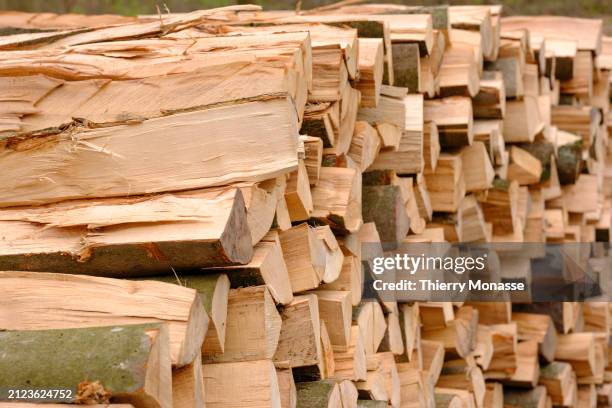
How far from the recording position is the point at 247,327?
253 centimetres

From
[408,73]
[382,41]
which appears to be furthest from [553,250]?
[382,41]

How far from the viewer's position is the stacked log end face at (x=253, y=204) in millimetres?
2307

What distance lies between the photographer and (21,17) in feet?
14.8

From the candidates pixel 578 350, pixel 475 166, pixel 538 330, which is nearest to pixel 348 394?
pixel 475 166

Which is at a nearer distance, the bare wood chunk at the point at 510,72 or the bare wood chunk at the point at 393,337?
the bare wood chunk at the point at 393,337

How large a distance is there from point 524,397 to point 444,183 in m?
1.08

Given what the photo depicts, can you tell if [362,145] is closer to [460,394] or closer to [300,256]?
[300,256]

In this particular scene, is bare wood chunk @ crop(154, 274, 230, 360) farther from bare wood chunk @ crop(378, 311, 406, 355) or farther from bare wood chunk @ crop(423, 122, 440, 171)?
bare wood chunk @ crop(423, 122, 440, 171)

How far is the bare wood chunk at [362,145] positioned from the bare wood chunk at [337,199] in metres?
0.22

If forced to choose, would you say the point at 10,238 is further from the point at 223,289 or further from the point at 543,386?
the point at 543,386

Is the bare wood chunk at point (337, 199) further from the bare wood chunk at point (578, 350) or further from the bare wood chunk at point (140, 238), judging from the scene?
the bare wood chunk at point (578, 350)

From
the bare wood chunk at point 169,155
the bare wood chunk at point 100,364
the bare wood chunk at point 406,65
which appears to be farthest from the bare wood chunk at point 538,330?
the bare wood chunk at point 100,364

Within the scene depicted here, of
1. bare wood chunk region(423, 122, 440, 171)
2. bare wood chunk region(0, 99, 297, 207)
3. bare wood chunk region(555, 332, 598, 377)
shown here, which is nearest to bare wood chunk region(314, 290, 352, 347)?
bare wood chunk region(0, 99, 297, 207)

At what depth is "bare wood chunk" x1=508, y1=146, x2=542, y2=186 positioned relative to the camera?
15.9ft
